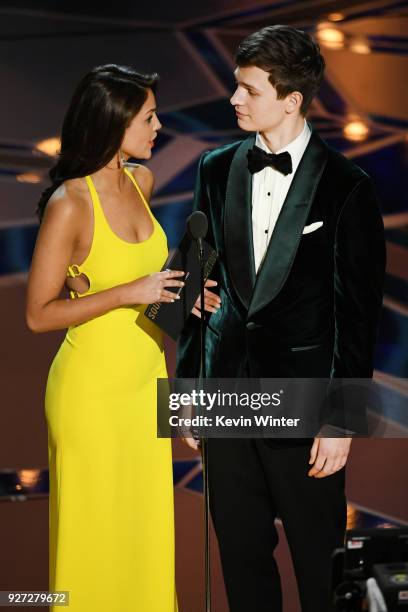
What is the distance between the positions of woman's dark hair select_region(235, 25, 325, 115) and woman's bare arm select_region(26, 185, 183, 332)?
605 mm

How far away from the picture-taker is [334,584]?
7.42ft

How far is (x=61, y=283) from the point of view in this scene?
9.61 ft

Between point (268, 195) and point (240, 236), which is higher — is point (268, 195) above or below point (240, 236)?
above

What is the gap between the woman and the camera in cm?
289

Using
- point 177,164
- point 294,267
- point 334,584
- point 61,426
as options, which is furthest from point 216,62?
point 334,584

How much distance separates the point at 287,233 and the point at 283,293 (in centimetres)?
16

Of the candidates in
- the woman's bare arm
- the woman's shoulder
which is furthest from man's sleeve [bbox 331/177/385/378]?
the woman's shoulder

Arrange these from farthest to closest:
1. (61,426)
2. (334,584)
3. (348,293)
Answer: (61,426)
(348,293)
(334,584)

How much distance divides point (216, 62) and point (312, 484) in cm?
173

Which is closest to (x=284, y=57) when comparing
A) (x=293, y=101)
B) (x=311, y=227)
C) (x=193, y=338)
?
Result: (x=293, y=101)

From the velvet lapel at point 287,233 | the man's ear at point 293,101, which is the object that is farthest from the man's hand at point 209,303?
the man's ear at point 293,101

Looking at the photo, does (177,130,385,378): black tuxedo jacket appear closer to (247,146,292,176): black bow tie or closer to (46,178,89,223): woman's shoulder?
(247,146,292,176): black bow tie

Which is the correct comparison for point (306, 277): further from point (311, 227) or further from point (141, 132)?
point (141, 132)

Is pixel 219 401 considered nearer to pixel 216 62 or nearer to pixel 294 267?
pixel 294 267
